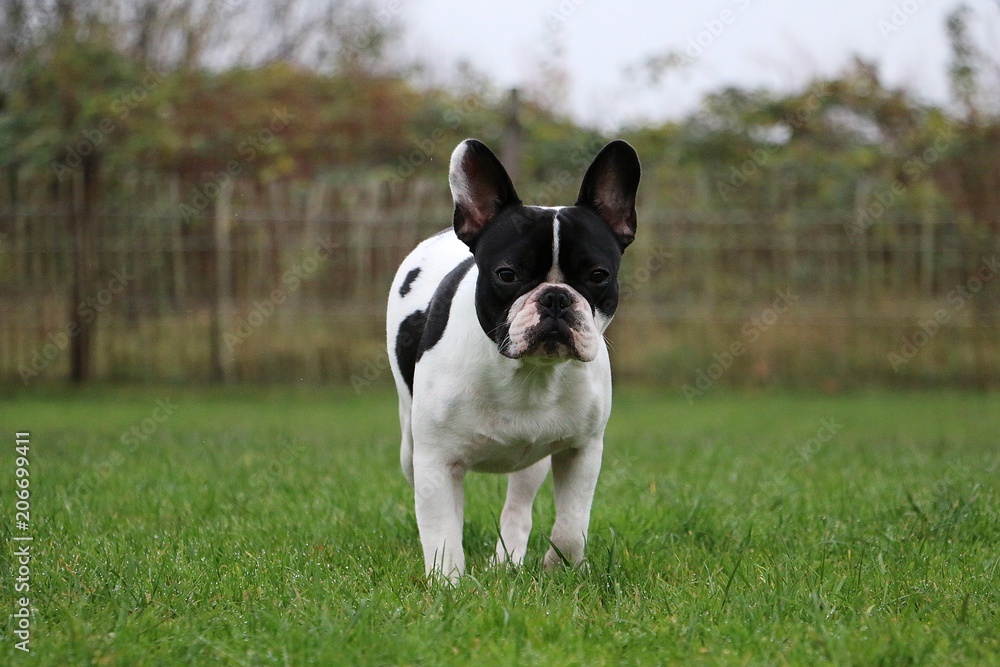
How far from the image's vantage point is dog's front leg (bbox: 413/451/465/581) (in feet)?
11.2

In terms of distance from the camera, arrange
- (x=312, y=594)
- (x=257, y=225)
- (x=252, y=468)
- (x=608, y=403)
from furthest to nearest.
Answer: (x=257, y=225) < (x=252, y=468) < (x=608, y=403) < (x=312, y=594)

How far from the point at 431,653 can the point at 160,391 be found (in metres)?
10.1

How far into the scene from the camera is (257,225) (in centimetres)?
1187

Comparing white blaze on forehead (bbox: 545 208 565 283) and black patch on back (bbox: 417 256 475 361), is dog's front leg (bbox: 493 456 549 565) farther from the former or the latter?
white blaze on forehead (bbox: 545 208 565 283)

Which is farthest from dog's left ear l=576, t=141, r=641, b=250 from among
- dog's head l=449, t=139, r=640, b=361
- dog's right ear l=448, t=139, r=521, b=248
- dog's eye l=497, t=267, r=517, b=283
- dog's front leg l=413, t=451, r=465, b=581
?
dog's front leg l=413, t=451, r=465, b=581

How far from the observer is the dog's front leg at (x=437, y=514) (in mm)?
3428

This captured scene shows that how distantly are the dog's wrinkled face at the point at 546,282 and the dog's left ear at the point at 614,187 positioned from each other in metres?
0.14

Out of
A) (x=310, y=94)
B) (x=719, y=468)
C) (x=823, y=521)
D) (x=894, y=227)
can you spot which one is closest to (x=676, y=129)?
(x=894, y=227)

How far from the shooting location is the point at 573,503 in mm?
3627

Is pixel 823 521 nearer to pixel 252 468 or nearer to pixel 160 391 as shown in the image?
pixel 252 468

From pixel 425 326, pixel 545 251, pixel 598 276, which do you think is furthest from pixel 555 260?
pixel 425 326

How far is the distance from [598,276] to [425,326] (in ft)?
2.33

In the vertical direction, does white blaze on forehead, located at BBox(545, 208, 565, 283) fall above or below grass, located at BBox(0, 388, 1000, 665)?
above

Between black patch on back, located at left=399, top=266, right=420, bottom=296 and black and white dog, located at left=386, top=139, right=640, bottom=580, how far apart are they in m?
0.45
